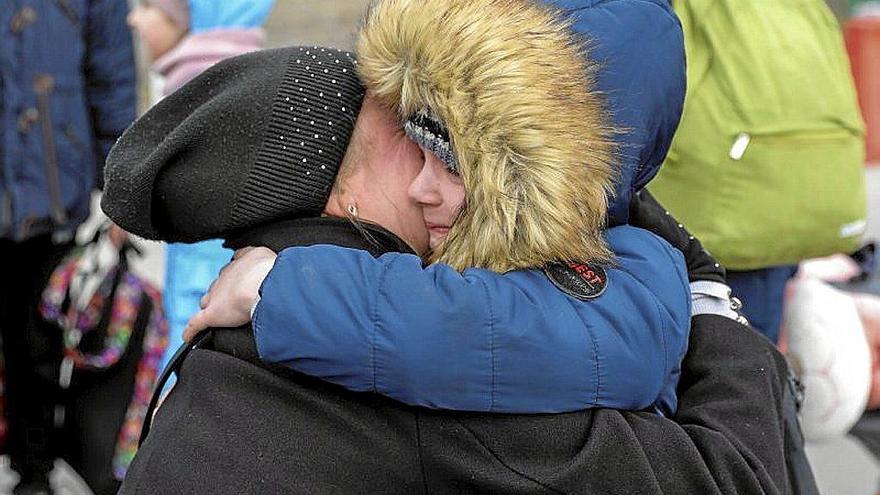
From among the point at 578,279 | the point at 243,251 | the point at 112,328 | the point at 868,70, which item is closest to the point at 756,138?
the point at 578,279

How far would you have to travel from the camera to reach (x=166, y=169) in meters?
1.56

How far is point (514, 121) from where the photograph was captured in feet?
4.64

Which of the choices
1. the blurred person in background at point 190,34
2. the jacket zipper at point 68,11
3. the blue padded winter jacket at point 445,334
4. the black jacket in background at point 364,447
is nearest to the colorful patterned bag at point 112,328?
the blurred person in background at point 190,34

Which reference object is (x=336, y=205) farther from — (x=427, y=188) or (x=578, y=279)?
(x=578, y=279)

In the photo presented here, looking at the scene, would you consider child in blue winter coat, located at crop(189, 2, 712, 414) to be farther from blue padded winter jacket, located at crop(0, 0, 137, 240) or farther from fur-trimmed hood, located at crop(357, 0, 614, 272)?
blue padded winter jacket, located at crop(0, 0, 137, 240)

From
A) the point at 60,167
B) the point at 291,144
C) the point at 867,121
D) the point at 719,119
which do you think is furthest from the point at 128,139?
the point at 867,121

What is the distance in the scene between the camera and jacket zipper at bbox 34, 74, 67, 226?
12.8 feet

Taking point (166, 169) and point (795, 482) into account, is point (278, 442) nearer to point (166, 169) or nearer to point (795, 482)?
point (166, 169)

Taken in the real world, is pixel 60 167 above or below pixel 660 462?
below

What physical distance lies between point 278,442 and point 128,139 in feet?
1.59

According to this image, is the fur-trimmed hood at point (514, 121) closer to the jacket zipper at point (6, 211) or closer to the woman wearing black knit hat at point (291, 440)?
the woman wearing black knit hat at point (291, 440)

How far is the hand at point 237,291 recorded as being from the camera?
1.47 metres

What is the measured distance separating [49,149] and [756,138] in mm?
2378

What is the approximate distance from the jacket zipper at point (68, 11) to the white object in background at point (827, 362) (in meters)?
2.51
